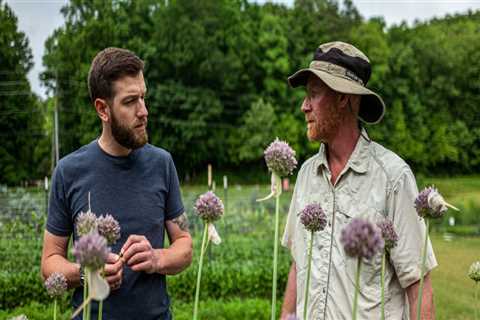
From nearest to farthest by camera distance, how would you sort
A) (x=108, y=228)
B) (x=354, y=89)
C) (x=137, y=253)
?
(x=108, y=228)
(x=137, y=253)
(x=354, y=89)

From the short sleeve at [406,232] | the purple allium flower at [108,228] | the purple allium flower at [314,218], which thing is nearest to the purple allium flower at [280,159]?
the purple allium flower at [314,218]

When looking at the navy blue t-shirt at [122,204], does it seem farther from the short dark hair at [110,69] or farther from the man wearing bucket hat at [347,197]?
the man wearing bucket hat at [347,197]

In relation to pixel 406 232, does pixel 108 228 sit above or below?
above

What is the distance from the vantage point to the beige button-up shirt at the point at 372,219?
207cm

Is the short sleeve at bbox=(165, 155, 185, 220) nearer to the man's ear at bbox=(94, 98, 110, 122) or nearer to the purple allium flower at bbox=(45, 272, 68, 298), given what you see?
the man's ear at bbox=(94, 98, 110, 122)

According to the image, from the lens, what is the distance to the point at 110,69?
85.5 inches

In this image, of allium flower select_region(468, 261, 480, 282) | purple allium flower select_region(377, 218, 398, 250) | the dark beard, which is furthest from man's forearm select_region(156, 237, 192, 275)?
allium flower select_region(468, 261, 480, 282)

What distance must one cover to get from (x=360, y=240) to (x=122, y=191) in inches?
57.9

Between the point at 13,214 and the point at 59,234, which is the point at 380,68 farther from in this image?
the point at 59,234

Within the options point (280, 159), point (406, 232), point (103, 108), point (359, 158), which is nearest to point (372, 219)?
point (406, 232)

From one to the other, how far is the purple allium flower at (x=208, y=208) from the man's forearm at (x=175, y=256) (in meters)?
Result: 0.59

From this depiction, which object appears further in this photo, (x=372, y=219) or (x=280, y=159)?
(x=372, y=219)

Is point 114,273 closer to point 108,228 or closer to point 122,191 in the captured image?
point 108,228

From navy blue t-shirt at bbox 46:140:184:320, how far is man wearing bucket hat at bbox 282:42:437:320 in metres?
0.51
